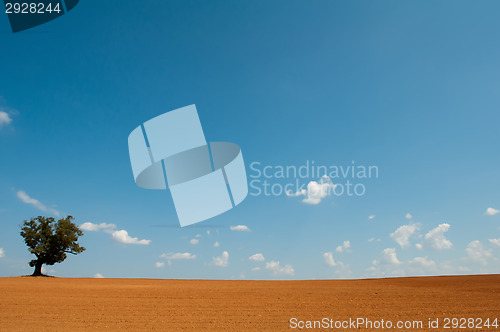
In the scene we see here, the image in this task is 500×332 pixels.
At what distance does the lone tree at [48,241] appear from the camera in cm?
4925

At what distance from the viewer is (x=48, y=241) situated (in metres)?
49.8

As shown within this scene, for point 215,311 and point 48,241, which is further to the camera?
point 48,241

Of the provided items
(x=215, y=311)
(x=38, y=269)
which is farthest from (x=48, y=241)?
(x=215, y=311)

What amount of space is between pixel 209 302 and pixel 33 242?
40.9m

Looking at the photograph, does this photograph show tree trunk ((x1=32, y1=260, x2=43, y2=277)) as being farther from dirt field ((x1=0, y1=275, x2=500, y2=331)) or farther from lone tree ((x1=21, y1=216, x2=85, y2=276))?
dirt field ((x1=0, y1=275, x2=500, y2=331))

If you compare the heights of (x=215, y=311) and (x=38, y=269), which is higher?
(x=38, y=269)

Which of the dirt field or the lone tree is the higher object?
the lone tree

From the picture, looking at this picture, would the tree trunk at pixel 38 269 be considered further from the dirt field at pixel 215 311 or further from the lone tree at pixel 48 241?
the dirt field at pixel 215 311

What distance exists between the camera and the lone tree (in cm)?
4925

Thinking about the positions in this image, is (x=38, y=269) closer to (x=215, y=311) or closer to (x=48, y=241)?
(x=48, y=241)

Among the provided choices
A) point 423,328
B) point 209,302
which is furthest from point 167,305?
point 423,328

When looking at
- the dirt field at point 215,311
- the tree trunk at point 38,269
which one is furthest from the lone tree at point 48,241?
the dirt field at point 215,311

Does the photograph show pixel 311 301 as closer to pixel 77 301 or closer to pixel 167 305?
pixel 167 305

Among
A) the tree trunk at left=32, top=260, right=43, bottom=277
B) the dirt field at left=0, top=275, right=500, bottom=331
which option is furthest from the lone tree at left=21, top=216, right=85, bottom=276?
the dirt field at left=0, top=275, right=500, bottom=331
